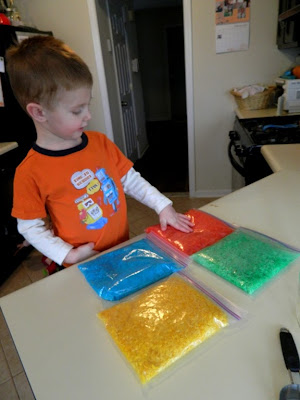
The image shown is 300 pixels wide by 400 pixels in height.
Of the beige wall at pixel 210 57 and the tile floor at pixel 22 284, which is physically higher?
the beige wall at pixel 210 57

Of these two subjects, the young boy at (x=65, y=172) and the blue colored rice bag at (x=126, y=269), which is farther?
the young boy at (x=65, y=172)

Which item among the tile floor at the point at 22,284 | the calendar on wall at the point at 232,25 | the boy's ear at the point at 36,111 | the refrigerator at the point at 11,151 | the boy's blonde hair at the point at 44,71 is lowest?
the tile floor at the point at 22,284

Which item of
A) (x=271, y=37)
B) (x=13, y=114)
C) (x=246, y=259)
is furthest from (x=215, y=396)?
(x=271, y=37)

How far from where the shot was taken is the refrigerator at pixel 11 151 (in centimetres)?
193

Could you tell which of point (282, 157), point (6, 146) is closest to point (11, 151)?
point (6, 146)

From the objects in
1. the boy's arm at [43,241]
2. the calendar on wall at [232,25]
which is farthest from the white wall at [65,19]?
the boy's arm at [43,241]

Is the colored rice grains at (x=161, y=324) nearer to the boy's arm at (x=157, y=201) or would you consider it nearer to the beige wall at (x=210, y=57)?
the boy's arm at (x=157, y=201)

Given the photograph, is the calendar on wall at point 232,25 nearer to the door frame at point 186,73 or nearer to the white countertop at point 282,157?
the door frame at point 186,73

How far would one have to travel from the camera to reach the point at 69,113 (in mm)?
707

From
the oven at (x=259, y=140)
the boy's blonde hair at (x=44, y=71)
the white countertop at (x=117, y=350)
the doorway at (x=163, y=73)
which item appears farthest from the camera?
the doorway at (x=163, y=73)

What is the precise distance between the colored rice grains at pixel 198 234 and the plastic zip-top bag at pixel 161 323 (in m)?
0.14

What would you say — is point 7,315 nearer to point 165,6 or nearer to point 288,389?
point 288,389

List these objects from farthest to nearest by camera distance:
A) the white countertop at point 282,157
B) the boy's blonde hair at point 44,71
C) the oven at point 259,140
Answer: the oven at point 259,140 → the white countertop at point 282,157 → the boy's blonde hair at point 44,71

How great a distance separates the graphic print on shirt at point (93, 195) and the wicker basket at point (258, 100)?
184 centimetres
